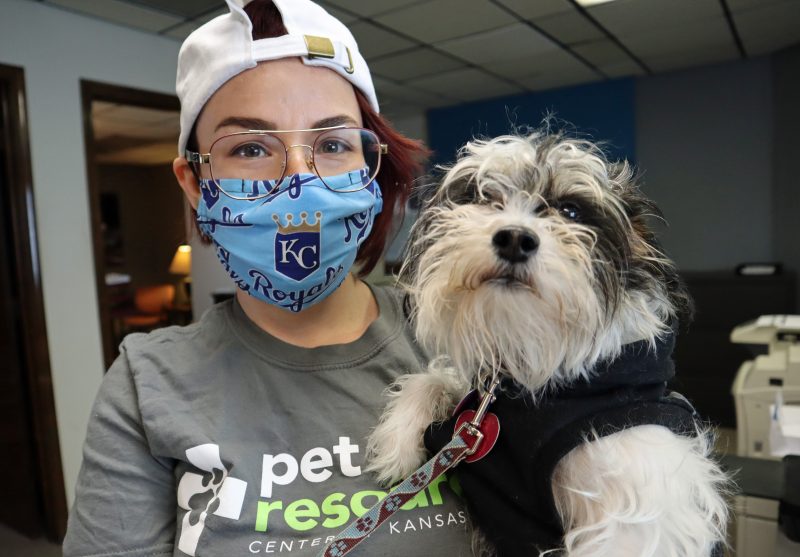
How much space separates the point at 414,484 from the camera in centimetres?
91

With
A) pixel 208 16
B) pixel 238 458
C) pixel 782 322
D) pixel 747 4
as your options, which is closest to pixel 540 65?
pixel 747 4

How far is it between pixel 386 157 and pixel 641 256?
0.64 metres

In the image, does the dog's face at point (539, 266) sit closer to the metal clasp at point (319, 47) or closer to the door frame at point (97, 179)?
the metal clasp at point (319, 47)

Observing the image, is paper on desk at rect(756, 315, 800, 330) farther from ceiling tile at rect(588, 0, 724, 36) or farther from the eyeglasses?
the eyeglasses

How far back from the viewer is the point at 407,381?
115 centimetres

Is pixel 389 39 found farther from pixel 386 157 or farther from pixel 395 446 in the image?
pixel 395 446

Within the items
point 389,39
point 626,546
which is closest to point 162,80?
point 389,39

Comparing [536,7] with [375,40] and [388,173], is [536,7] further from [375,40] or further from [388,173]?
[388,173]

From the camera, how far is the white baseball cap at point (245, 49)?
1.11 meters

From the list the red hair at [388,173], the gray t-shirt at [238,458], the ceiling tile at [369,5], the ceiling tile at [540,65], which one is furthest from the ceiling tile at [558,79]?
the gray t-shirt at [238,458]

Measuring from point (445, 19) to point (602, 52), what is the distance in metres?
1.90

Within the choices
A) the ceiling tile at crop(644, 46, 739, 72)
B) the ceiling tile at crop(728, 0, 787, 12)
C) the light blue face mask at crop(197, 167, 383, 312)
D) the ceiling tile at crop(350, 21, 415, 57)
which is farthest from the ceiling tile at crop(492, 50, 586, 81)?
the light blue face mask at crop(197, 167, 383, 312)

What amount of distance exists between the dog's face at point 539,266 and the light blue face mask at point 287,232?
0.23 metres

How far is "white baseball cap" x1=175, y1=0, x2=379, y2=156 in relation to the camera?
1110 mm
